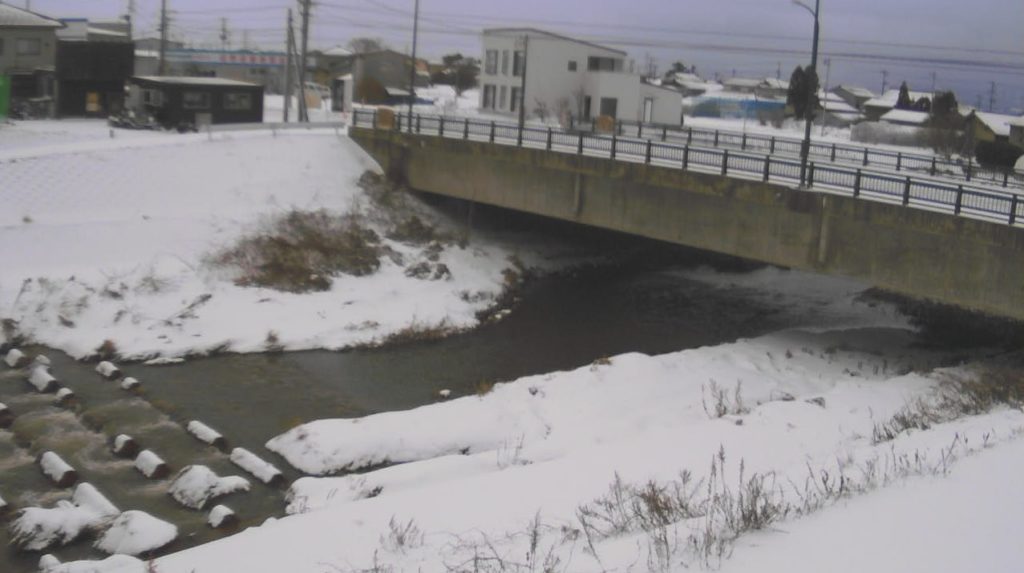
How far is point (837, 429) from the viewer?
685 inches

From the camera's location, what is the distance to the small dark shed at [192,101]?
131 feet

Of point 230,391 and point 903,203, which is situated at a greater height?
point 903,203

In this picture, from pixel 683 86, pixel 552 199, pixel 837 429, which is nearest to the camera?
pixel 837 429

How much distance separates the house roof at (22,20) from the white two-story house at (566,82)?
84.1 ft

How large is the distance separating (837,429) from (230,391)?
12747mm

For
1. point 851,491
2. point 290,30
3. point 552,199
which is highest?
point 290,30

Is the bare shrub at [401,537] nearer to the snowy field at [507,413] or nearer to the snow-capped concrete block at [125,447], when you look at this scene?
the snowy field at [507,413]

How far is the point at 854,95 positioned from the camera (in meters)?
109

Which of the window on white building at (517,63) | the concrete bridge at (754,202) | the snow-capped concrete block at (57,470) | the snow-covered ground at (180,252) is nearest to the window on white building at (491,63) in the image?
the window on white building at (517,63)

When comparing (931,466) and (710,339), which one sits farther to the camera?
(710,339)

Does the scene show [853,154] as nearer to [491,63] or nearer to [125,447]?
[491,63]

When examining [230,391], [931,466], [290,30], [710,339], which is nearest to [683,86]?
[290,30]

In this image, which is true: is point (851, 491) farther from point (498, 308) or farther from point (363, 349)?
→ point (498, 308)

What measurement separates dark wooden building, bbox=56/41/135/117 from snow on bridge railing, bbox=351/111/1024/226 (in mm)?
14965
